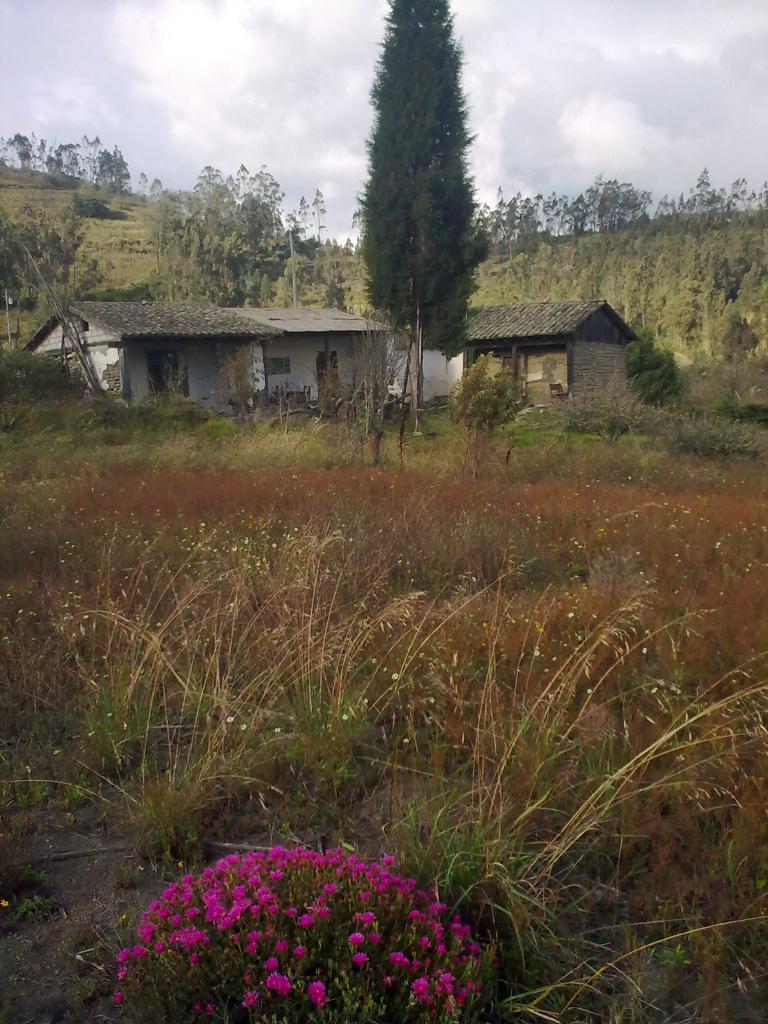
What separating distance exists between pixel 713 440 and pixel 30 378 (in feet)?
59.1

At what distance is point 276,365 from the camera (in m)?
29.2

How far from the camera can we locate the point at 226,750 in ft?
11.2

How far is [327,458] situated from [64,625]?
1005 cm

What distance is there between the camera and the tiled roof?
29.3 metres

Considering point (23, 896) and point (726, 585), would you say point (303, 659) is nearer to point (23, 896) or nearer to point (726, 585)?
point (23, 896)

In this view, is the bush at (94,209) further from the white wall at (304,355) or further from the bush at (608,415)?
the bush at (608,415)

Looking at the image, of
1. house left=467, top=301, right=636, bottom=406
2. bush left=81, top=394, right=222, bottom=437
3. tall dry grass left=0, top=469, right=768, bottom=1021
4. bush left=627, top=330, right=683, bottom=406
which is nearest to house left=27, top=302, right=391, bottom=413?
bush left=81, top=394, right=222, bottom=437

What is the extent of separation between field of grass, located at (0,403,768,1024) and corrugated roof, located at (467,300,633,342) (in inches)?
934

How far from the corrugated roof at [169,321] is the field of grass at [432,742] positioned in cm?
1896

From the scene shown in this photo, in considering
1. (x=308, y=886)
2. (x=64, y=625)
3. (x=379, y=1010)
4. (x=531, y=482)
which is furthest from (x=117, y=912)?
(x=531, y=482)

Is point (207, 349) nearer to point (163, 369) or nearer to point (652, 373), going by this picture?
point (163, 369)

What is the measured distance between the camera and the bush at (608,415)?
60.9ft

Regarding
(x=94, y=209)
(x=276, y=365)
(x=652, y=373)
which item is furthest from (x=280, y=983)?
(x=94, y=209)

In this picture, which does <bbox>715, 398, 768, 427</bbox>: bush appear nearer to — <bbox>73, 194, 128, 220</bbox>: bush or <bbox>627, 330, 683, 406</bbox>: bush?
<bbox>627, 330, 683, 406</bbox>: bush
